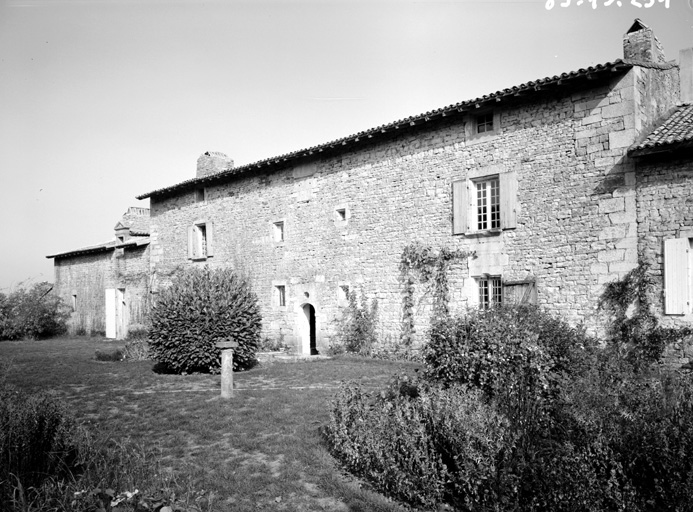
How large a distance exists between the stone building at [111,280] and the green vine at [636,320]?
17081 millimetres

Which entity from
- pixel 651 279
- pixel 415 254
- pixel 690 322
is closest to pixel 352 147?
pixel 415 254

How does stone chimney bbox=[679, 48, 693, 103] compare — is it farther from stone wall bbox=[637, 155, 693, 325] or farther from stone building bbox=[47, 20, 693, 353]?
stone wall bbox=[637, 155, 693, 325]

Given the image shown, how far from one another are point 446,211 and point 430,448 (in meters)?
8.10

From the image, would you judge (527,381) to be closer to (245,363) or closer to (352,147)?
(245,363)

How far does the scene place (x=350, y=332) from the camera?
13.8 meters

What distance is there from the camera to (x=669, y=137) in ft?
29.3

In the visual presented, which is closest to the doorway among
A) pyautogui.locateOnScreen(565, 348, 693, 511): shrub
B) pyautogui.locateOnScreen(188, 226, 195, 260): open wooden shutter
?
pyautogui.locateOnScreen(188, 226, 195, 260): open wooden shutter

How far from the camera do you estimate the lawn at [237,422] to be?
14.9 ft

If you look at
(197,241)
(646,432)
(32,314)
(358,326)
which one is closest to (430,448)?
(646,432)

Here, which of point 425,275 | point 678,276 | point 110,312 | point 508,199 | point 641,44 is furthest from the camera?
point 110,312

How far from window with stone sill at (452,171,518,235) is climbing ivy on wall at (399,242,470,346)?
2.16 feet

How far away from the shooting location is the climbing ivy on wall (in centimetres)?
1195

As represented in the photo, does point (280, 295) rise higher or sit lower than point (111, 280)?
lower

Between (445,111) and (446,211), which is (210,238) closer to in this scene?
(446,211)
